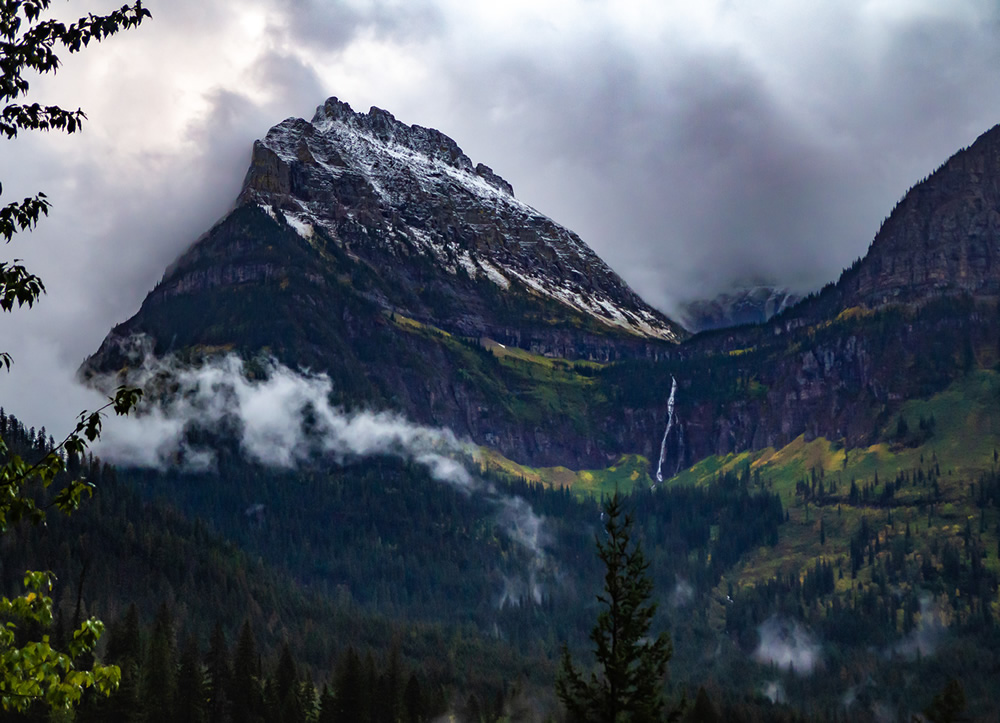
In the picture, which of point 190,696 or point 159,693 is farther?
point 190,696

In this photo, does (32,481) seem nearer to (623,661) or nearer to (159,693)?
(623,661)

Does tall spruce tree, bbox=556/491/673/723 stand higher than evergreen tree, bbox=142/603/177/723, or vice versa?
evergreen tree, bbox=142/603/177/723

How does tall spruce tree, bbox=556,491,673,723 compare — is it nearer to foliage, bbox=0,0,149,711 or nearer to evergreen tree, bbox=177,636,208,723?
foliage, bbox=0,0,149,711

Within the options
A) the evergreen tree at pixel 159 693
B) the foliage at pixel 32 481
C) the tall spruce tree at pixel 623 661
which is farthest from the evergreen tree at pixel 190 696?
the foliage at pixel 32 481

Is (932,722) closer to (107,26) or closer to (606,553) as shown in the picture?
(606,553)

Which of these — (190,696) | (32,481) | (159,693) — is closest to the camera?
(32,481)

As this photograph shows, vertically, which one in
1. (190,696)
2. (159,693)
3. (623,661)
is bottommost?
(623,661)

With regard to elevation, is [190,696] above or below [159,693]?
below

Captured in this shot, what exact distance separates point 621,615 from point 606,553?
335cm

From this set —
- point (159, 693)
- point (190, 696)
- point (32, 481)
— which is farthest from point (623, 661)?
point (190, 696)

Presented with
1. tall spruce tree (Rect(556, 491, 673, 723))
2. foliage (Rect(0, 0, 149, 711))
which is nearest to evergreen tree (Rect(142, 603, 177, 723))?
tall spruce tree (Rect(556, 491, 673, 723))

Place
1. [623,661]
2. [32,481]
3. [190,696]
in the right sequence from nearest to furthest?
[32,481] < [623,661] < [190,696]

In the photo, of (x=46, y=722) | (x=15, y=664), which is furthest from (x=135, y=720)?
(x=15, y=664)

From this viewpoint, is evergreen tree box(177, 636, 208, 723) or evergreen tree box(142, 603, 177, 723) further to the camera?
evergreen tree box(177, 636, 208, 723)
